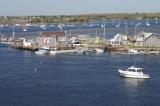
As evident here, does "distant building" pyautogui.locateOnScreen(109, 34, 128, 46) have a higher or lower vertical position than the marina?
higher

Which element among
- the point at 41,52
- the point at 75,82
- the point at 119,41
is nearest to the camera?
the point at 75,82

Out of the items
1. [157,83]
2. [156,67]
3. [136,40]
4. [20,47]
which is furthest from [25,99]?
[20,47]

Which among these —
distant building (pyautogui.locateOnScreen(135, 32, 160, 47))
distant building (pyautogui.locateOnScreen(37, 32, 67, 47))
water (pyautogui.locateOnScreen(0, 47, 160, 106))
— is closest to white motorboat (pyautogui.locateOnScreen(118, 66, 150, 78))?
water (pyautogui.locateOnScreen(0, 47, 160, 106))

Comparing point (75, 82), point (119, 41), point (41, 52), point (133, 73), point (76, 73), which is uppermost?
point (119, 41)

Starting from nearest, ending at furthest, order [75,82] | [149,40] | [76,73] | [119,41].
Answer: [75,82]
[76,73]
[149,40]
[119,41]

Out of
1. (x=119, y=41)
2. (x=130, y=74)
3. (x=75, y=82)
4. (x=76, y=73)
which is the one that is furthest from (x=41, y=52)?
(x=75, y=82)

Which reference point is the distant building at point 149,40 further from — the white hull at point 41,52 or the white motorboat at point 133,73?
the white motorboat at point 133,73

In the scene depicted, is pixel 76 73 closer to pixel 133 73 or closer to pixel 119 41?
pixel 133 73

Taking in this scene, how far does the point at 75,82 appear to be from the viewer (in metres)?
28.6

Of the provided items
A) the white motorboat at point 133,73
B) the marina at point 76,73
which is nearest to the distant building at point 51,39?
the marina at point 76,73

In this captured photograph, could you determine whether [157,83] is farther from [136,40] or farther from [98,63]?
[136,40]

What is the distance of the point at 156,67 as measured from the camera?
35.0 m

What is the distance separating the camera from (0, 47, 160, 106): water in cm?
2352

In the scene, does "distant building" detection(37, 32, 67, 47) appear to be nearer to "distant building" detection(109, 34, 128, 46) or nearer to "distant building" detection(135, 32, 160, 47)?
"distant building" detection(109, 34, 128, 46)
